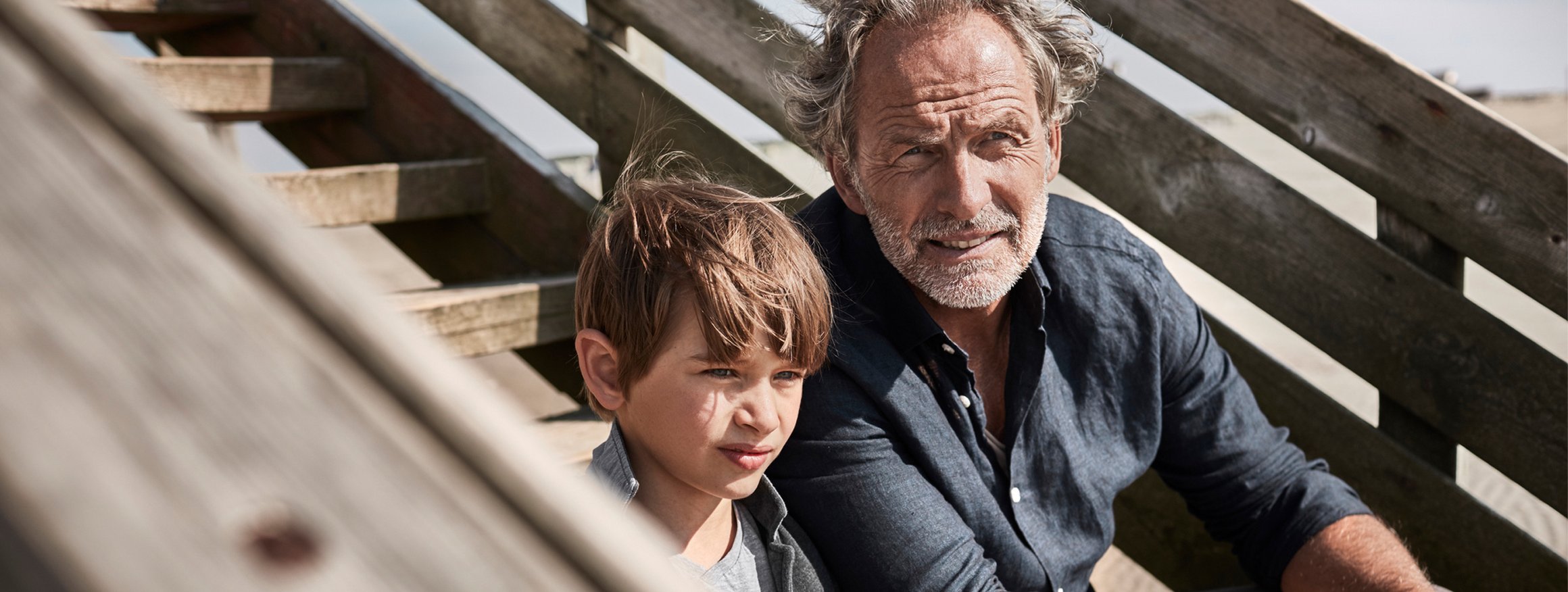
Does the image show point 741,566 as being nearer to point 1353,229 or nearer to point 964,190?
point 964,190

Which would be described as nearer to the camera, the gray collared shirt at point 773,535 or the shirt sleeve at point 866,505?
the gray collared shirt at point 773,535

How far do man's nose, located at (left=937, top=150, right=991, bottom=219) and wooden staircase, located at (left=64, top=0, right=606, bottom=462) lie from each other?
0.81 metres

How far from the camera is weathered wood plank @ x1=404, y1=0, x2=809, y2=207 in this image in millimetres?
2242

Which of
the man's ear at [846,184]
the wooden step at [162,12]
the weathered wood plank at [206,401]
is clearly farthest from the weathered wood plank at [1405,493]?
the wooden step at [162,12]

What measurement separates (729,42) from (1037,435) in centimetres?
103

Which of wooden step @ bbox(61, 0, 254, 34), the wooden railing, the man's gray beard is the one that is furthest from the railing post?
wooden step @ bbox(61, 0, 254, 34)

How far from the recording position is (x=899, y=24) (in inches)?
68.6

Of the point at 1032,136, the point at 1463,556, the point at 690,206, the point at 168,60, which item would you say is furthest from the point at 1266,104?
the point at 168,60

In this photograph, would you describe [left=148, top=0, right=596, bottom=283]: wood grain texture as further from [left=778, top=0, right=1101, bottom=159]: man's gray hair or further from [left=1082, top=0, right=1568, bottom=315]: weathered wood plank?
[left=1082, top=0, right=1568, bottom=315]: weathered wood plank

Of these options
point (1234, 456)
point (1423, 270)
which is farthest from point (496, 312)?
point (1423, 270)

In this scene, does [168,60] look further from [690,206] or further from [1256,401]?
[1256,401]

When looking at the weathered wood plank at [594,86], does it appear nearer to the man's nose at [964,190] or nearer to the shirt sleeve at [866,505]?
the man's nose at [964,190]

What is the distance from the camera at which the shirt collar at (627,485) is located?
1.34 metres

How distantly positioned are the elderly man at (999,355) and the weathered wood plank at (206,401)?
1.17 metres
